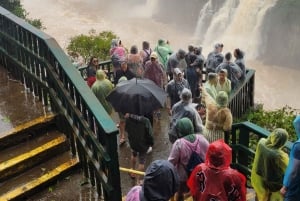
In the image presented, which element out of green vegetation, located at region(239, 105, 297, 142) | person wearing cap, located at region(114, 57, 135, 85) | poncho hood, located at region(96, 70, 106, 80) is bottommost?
green vegetation, located at region(239, 105, 297, 142)

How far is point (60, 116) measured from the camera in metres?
5.66

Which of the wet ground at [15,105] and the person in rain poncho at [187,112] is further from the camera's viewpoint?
the person in rain poncho at [187,112]

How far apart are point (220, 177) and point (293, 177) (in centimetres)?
78

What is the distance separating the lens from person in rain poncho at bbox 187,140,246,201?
14.3ft

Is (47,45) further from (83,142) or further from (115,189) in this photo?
(115,189)

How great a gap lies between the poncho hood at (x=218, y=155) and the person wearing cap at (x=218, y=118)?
2357 millimetres

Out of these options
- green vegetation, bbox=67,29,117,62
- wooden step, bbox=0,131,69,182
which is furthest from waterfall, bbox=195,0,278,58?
wooden step, bbox=0,131,69,182

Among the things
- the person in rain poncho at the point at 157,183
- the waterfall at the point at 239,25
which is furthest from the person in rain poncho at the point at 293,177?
the waterfall at the point at 239,25

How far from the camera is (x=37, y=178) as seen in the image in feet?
17.2

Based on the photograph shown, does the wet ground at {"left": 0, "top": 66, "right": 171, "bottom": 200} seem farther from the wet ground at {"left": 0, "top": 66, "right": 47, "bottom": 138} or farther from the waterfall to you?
the waterfall

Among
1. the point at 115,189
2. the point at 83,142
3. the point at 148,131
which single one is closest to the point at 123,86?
the point at 148,131

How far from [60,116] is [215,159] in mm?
2140

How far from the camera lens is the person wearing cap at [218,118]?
267 inches

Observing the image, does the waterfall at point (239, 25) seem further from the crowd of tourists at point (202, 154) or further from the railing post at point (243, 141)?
the railing post at point (243, 141)
